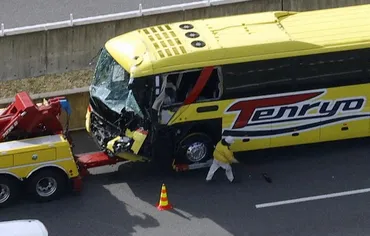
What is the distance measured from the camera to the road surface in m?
25.5

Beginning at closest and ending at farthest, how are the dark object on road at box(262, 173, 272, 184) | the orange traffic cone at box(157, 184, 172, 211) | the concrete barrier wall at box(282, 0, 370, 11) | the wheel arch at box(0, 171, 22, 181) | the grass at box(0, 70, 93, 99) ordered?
the wheel arch at box(0, 171, 22, 181) < the orange traffic cone at box(157, 184, 172, 211) < the dark object on road at box(262, 173, 272, 184) < the grass at box(0, 70, 93, 99) < the concrete barrier wall at box(282, 0, 370, 11)

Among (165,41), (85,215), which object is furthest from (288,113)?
(85,215)

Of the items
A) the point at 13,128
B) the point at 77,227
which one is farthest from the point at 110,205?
the point at 13,128

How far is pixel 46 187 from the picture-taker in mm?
17359

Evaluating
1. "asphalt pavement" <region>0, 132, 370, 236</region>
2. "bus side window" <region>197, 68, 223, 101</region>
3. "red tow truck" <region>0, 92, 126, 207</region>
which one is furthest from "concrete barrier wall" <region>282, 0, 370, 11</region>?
"red tow truck" <region>0, 92, 126, 207</region>

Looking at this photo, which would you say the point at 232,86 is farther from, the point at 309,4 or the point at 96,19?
the point at 309,4

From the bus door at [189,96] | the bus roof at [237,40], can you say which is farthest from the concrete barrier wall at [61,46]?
the bus door at [189,96]

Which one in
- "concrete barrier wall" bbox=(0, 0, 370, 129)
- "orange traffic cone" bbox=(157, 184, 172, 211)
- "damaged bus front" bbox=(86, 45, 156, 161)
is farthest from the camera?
"concrete barrier wall" bbox=(0, 0, 370, 129)

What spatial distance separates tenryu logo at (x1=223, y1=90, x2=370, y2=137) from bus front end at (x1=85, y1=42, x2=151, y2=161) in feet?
5.75

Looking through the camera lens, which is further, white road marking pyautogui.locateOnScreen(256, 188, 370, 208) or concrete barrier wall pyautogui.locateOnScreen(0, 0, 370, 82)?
concrete barrier wall pyautogui.locateOnScreen(0, 0, 370, 82)

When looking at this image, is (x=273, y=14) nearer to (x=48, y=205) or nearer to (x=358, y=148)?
(x=358, y=148)

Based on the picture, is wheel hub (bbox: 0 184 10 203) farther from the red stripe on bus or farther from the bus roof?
the red stripe on bus

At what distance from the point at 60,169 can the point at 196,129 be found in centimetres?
291

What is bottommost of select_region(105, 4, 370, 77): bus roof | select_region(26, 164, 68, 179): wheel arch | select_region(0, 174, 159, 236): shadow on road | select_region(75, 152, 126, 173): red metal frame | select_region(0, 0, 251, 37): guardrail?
select_region(0, 174, 159, 236): shadow on road
